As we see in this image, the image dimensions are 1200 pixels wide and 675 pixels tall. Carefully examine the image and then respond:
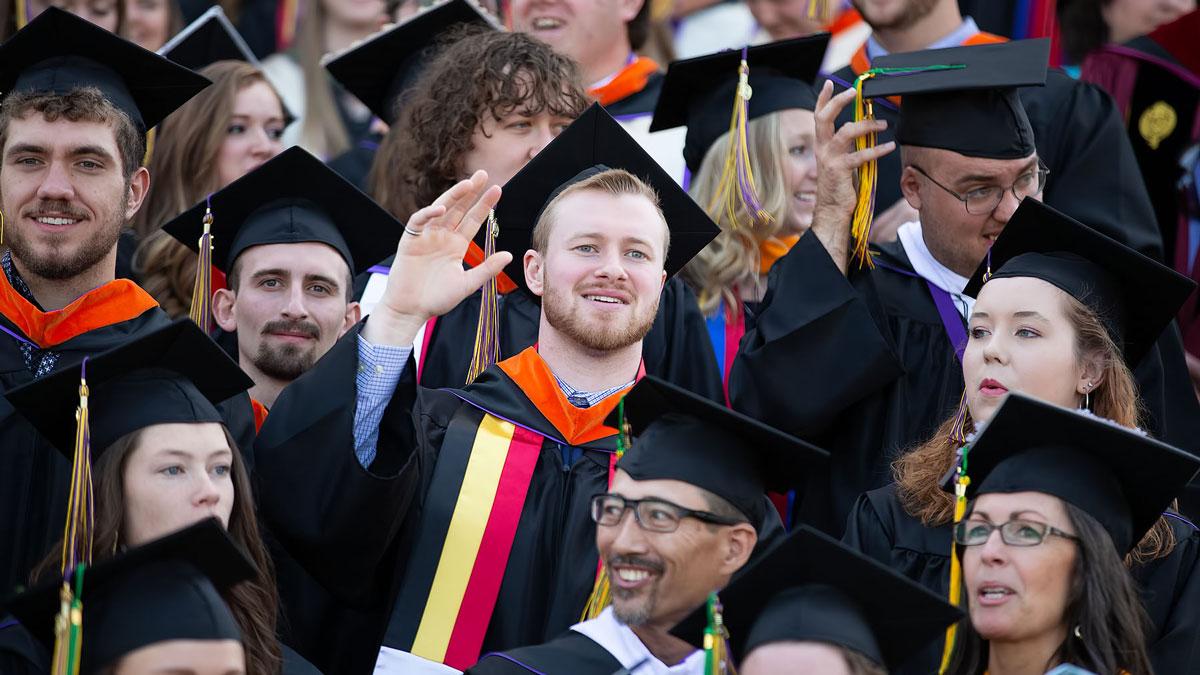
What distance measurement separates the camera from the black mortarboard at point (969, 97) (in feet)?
18.7

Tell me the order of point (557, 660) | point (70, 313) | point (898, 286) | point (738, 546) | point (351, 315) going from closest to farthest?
point (557, 660), point (738, 546), point (70, 313), point (898, 286), point (351, 315)

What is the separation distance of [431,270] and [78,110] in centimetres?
132

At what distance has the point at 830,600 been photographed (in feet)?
13.9

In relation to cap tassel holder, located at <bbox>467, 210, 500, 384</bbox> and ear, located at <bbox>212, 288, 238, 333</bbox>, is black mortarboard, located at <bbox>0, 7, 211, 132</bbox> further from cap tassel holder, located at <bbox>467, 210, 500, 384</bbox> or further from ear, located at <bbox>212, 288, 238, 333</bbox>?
cap tassel holder, located at <bbox>467, 210, 500, 384</bbox>

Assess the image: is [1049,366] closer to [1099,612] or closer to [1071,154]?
[1099,612]

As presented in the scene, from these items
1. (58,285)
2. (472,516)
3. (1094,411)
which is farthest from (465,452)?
(1094,411)

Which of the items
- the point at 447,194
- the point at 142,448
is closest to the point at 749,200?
the point at 447,194

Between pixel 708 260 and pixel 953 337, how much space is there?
1061mm

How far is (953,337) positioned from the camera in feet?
18.8

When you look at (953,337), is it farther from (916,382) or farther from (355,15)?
(355,15)

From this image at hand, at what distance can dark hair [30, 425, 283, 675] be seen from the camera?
4.55m

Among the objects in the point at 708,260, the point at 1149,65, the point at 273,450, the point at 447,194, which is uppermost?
the point at 1149,65

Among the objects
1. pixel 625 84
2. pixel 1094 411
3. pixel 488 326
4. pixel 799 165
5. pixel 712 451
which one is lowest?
pixel 712 451

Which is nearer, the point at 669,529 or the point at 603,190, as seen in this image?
the point at 669,529
